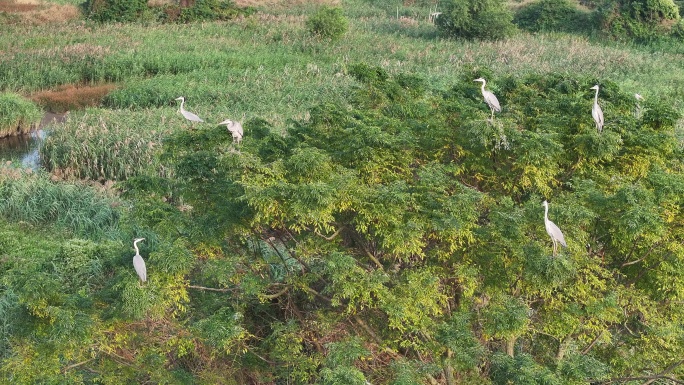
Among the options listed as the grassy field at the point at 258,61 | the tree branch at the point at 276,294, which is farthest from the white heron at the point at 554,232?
the grassy field at the point at 258,61

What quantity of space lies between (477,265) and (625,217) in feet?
4.00

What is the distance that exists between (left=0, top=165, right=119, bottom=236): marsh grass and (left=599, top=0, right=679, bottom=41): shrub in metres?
23.3

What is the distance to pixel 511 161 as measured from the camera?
7023mm

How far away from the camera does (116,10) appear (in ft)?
99.1

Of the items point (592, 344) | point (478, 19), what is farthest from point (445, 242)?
point (478, 19)

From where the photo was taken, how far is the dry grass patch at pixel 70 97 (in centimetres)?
2033

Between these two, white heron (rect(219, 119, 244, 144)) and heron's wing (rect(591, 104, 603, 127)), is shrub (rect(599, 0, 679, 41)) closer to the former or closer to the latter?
heron's wing (rect(591, 104, 603, 127))

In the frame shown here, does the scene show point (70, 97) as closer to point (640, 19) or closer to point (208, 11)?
point (208, 11)

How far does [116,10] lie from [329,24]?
30.6 feet

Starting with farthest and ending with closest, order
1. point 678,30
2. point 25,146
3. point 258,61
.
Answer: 1. point 678,30
2. point 258,61
3. point 25,146

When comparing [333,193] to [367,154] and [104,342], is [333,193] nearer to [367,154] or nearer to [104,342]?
[367,154]

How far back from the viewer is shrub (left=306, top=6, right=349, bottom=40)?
85.8 ft

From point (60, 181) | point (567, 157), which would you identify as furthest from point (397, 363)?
point (60, 181)

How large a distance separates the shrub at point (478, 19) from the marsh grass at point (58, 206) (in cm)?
1805
